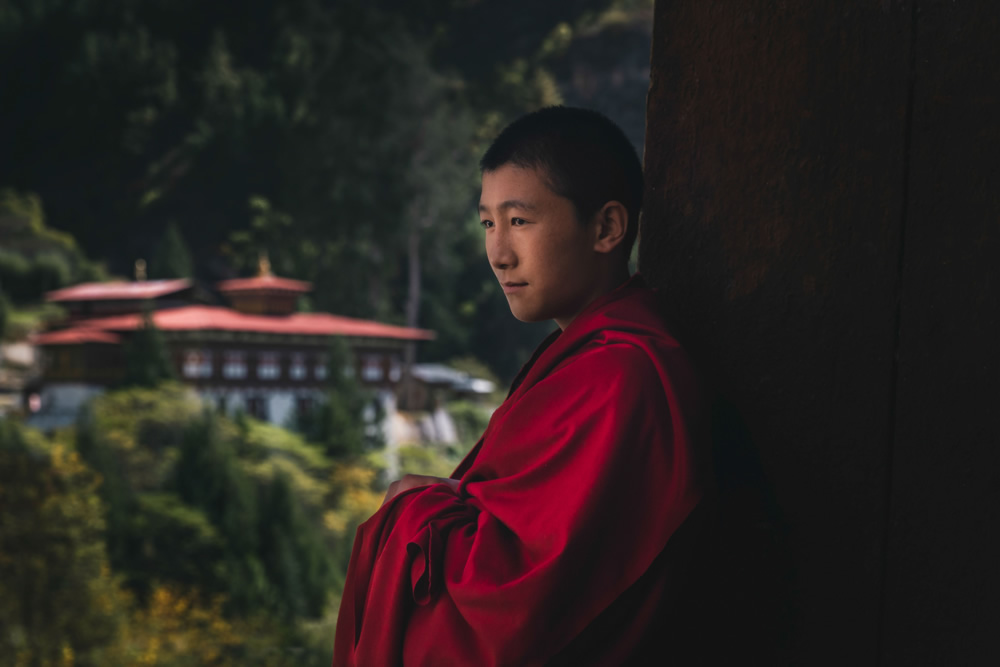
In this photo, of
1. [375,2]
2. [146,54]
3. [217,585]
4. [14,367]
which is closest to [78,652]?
[217,585]

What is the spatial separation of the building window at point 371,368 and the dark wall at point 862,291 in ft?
84.5

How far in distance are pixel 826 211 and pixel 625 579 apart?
50cm

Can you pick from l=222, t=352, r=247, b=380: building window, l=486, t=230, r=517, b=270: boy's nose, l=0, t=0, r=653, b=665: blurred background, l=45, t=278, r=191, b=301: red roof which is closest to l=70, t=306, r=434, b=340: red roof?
l=0, t=0, r=653, b=665: blurred background

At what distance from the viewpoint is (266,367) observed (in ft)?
80.6

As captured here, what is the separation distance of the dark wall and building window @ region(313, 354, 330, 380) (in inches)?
957

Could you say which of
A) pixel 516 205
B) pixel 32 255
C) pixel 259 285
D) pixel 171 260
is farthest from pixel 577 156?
pixel 32 255

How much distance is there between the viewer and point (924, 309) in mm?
1078

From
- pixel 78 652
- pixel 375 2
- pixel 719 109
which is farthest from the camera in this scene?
pixel 375 2

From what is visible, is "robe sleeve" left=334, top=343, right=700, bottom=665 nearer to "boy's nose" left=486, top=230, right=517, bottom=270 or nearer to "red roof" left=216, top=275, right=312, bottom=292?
"boy's nose" left=486, top=230, right=517, bottom=270

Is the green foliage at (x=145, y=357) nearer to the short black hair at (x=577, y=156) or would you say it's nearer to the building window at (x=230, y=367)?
the building window at (x=230, y=367)

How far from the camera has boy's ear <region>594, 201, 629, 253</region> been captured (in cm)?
113

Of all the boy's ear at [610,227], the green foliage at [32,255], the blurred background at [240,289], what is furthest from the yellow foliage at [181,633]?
the boy's ear at [610,227]

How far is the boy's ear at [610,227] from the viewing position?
1.13m

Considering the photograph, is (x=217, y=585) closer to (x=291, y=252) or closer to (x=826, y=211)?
(x=291, y=252)
